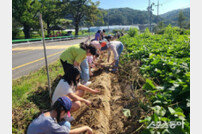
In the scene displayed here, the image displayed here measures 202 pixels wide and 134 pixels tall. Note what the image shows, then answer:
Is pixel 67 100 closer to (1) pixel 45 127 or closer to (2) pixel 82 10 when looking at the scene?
(1) pixel 45 127

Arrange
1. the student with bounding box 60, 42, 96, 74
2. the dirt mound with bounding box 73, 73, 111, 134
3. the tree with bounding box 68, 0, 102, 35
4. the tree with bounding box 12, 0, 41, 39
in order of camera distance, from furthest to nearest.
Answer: the tree with bounding box 68, 0, 102, 35 < the tree with bounding box 12, 0, 41, 39 < the student with bounding box 60, 42, 96, 74 < the dirt mound with bounding box 73, 73, 111, 134

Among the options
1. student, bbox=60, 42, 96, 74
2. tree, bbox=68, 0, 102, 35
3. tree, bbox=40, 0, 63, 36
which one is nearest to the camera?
student, bbox=60, 42, 96, 74

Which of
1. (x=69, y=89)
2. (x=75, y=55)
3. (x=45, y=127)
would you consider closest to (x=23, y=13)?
(x=75, y=55)

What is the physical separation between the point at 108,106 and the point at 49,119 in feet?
5.87

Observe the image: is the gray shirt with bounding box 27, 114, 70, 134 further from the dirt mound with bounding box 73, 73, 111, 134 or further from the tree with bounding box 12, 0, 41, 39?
the tree with bounding box 12, 0, 41, 39

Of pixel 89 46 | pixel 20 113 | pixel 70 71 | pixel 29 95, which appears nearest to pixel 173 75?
pixel 70 71

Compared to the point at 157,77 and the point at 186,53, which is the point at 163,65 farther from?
the point at 186,53

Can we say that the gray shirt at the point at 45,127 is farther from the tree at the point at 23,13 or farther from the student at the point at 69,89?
the tree at the point at 23,13

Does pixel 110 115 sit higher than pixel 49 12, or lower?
lower

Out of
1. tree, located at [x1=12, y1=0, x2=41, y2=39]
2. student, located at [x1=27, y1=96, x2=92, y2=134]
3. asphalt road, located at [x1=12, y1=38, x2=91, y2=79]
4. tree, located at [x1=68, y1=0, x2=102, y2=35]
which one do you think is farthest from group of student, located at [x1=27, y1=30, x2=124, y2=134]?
tree, located at [x1=68, y1=0, x2=102, y2=35]

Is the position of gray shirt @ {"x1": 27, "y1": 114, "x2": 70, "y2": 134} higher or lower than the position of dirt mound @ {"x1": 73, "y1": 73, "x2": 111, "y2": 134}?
higher

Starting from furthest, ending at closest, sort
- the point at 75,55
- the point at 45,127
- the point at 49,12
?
the point at 49,12, the point at 75,55, the point at 45,127

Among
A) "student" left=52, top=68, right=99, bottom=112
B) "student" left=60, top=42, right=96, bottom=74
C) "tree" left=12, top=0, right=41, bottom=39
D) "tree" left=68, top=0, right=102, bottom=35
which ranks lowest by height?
"student" left=52, top=68, right=99, bottom=112

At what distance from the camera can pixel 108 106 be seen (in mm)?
3504
